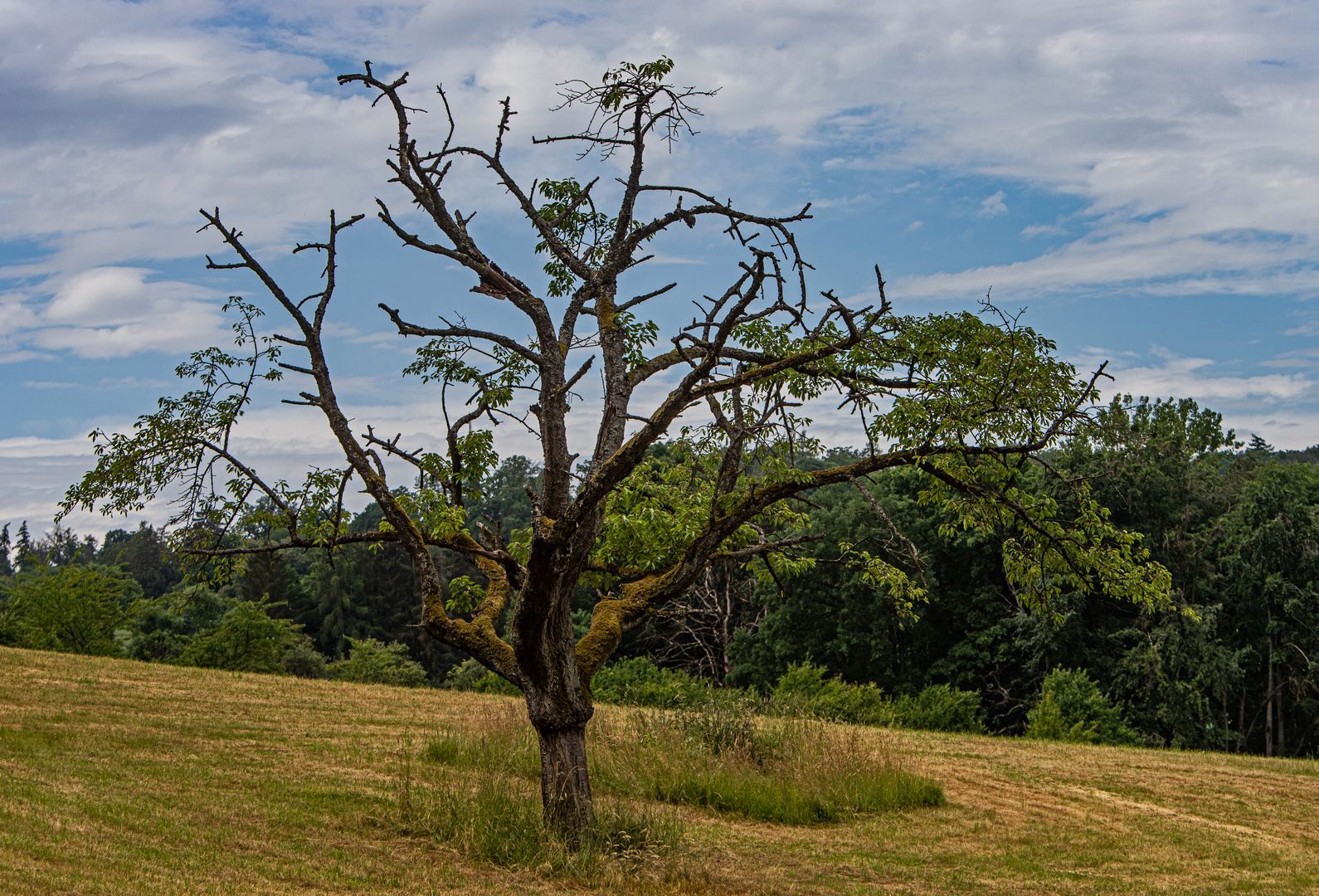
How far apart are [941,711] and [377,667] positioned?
2352 cm

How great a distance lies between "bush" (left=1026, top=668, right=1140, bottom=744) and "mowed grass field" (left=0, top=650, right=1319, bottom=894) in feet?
29.2

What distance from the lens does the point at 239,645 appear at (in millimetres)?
38812

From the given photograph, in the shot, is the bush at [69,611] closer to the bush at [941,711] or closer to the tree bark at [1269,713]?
the bush at [941,711]

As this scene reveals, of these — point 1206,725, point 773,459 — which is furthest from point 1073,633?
point 773,459

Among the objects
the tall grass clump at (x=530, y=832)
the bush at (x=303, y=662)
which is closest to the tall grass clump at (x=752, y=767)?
the tall grass clump at (x=530, y=832)

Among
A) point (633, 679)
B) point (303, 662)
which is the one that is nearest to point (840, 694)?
point (633, 679)

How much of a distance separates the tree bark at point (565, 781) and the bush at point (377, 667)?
32.9m

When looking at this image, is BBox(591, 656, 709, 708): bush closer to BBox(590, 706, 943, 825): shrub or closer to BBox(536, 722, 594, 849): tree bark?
BBox(590, 706, 943, 825): shrub

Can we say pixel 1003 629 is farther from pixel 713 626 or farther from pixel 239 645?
pixel 239 645

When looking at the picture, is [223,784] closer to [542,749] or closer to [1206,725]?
[542,749]

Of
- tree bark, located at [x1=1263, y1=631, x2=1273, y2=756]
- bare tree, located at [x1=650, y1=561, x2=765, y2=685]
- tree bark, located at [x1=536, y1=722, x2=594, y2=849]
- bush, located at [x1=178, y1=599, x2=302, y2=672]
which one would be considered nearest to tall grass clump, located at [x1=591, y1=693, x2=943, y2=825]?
tree bark, located at [x1=536, y1=722, x2=594, y2=849]

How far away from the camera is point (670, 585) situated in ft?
31.0

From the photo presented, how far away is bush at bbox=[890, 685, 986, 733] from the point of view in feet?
102

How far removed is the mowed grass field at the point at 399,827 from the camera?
7.61 m
